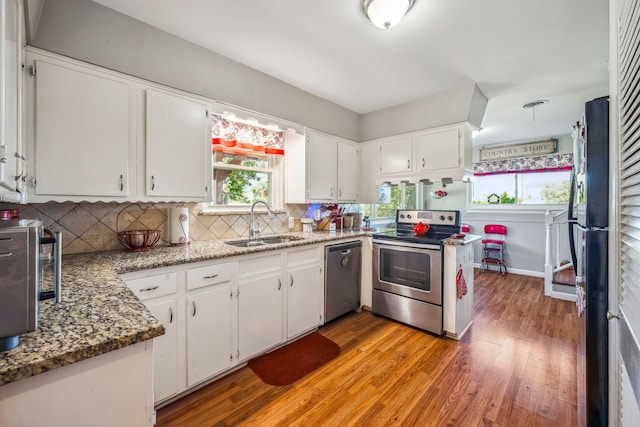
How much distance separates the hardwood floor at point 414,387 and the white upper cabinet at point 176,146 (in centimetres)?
145

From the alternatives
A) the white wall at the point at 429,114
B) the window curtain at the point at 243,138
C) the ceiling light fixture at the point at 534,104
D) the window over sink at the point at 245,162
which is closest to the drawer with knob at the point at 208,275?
the window over sink at the point at 245,162

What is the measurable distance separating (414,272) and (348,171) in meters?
1.52

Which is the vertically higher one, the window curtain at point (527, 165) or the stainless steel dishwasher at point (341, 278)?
Result: the window curtain at point (527, 165)

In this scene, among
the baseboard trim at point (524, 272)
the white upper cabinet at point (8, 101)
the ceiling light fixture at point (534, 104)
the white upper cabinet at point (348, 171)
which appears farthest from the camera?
the baseboard trim at point (524, 272)

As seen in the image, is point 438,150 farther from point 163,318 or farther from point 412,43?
point 163,318

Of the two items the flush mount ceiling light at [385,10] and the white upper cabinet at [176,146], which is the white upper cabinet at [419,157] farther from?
the white upper cabinet at [176,146]

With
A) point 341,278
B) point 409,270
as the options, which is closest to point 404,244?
point 409,270

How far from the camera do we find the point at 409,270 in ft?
9.19

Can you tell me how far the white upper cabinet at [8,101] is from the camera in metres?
0.80

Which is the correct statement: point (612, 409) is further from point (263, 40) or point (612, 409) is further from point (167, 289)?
point (263, 40)

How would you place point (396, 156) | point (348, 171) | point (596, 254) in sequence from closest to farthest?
point (596, 254) < point (396, 156) < point (348, 171)

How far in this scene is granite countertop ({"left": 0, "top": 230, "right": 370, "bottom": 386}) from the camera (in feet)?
2.13

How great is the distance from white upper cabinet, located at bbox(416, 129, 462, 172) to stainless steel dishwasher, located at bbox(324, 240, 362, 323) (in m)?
1.20

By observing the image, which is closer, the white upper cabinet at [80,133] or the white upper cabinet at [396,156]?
the white upper cabinet at [80,133]
